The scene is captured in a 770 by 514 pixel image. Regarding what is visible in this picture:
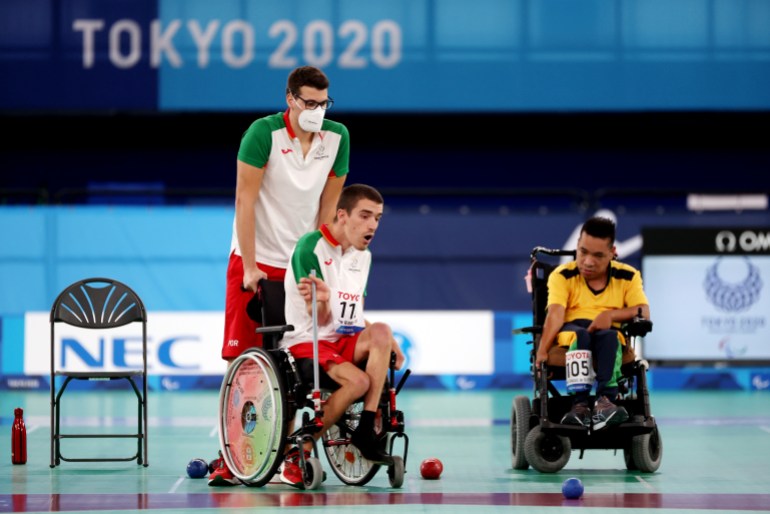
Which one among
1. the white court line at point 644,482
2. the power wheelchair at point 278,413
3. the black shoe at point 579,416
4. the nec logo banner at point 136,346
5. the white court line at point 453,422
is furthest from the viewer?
the nec logo banner at point 136,346

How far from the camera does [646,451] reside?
274 inches

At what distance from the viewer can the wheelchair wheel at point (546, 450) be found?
695 centimetres

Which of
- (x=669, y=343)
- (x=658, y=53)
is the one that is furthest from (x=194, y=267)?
(x=658, y=53)

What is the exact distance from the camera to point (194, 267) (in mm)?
13133

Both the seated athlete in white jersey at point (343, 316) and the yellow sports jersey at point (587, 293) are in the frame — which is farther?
the yellow sports jersey at point (587, 293)

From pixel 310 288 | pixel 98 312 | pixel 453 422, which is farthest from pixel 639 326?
pixel 453 422

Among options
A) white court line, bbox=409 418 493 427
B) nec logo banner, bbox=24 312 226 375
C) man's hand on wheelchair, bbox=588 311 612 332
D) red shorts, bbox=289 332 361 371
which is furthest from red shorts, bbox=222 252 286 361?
nec logo banner, bbox=24 312 226 375

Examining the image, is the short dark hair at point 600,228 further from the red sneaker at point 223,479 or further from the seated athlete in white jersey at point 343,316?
the red sneaker at point 223,479

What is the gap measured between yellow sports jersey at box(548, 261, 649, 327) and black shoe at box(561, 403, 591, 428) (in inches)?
20.5

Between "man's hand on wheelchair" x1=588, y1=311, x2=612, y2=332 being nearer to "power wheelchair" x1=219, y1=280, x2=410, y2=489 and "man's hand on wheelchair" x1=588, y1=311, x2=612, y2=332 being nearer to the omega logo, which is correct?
"power wheelchair" x1=219, y1=280, x2=410, y2=489

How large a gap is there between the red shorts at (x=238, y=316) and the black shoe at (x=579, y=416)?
1.59 metres

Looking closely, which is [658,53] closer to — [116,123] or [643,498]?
[116,123]

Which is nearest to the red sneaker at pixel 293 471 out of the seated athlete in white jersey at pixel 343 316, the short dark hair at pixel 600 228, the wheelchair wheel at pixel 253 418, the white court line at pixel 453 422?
the seated athlete in white jersey at pixel 343 316

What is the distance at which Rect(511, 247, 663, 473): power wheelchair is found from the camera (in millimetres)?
6883
